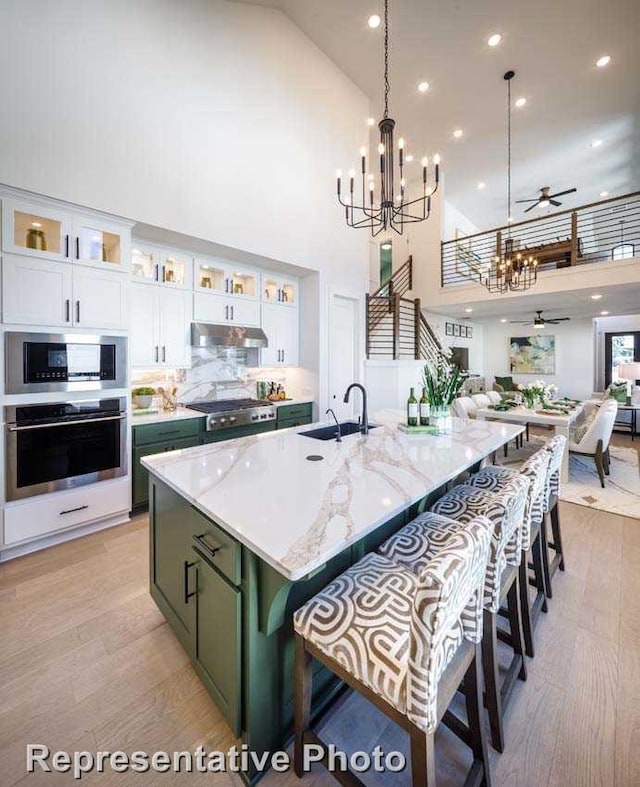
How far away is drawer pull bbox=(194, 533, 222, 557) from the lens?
130 cm

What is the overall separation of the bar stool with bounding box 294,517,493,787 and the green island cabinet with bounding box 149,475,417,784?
0.34 feet

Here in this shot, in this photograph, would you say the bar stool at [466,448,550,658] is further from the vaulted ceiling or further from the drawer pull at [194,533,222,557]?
the vaulted ceiling

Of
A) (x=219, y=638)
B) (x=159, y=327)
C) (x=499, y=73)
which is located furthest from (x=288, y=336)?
(x=499, y=73)

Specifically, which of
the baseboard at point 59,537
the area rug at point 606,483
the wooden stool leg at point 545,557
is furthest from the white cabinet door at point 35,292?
the area rug at point 606,483

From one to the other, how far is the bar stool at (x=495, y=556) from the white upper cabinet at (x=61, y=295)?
295 centimetres

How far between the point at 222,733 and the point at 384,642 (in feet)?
3.02

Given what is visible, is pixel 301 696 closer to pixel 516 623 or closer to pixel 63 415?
pixel 516 623

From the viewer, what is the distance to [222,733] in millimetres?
1392

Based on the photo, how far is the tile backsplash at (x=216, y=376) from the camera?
4047 millimetres

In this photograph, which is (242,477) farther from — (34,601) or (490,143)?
(490,143)

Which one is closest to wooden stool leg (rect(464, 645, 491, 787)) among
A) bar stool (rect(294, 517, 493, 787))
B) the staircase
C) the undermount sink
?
bar stool (rect(294, 517, 493, 787))

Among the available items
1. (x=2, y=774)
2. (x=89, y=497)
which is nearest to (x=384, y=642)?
(x=2, y=774)

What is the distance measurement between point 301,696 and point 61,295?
315 centimetres

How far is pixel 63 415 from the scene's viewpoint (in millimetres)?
2773
